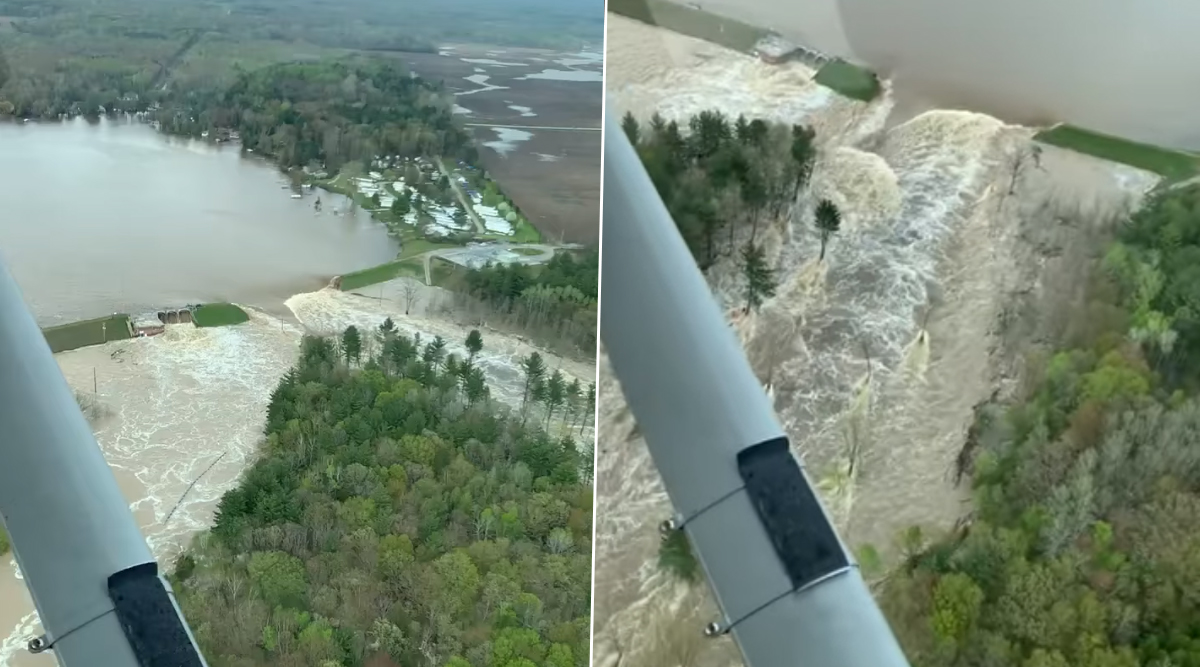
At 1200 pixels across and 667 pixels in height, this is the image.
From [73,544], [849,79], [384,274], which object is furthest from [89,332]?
[849,79]

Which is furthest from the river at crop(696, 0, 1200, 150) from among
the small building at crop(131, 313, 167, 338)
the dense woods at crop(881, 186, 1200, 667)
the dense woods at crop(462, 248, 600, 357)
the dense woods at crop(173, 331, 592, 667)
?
the small building at crop(131, 313, 167, 338)

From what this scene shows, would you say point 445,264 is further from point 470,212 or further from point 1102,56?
point 1102,56

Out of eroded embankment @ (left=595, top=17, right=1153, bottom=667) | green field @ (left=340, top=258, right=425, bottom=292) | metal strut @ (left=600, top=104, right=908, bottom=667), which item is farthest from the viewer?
green field @ (left=340, top=258, right=425, bottom=292)

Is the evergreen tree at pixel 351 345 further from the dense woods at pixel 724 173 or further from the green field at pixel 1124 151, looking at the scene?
the green field at pixel 1124 151

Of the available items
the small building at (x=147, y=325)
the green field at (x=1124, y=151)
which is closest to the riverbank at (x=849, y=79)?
the green field at (x=1124, y=151)

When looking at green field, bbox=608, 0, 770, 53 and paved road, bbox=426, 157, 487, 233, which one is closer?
green field, bbox=608, 0, 770, 53

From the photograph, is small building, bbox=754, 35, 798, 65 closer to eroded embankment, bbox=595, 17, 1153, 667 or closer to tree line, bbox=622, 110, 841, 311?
eroded embankment, bbox=595, 17, 1153, 667
